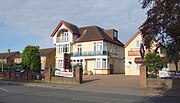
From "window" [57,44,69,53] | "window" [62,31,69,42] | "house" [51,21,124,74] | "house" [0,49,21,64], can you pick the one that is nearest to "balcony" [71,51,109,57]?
"house" [51,21,124,74]

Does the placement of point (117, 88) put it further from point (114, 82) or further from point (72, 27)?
point (72, 27)

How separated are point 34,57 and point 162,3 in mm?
26217

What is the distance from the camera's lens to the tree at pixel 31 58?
3638cm

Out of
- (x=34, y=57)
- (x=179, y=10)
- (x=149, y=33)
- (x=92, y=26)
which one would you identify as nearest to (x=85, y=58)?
(x=92, y=26)

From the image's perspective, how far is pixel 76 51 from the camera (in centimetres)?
5356

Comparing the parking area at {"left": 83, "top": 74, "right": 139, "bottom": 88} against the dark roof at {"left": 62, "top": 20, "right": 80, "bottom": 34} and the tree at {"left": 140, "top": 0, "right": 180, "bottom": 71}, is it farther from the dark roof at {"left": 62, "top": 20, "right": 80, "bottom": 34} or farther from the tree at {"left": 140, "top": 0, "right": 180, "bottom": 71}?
the dark roof at {"left": 62, "top": 20, "right": 80, "bottom": 34}

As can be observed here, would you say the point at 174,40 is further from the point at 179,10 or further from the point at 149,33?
the point at 179,10

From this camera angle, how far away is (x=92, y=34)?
52938mm

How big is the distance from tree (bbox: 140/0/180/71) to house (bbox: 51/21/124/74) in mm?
32959

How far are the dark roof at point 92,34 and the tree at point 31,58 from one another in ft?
54.8

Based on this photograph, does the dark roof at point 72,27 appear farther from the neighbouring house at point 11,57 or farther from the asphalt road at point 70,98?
the asphalt road at point 70,98

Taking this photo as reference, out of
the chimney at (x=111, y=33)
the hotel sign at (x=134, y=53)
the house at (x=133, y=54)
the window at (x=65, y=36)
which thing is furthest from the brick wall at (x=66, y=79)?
the chimney at (x=111, y=33)

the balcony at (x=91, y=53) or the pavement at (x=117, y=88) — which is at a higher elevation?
the balcony at (x=91, y=53)

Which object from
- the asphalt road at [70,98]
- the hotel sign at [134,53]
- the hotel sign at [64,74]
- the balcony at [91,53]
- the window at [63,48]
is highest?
the window at [63,48]
